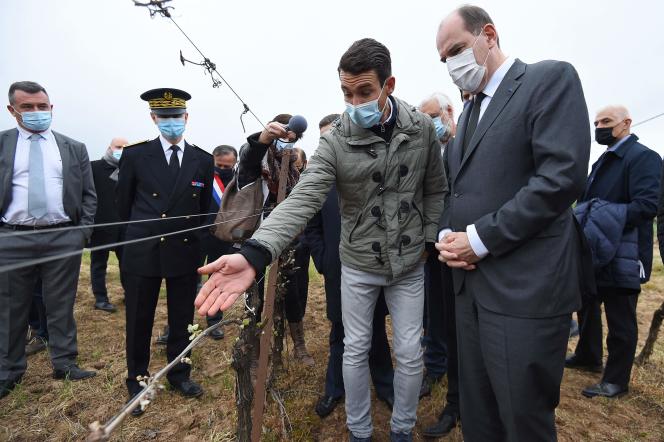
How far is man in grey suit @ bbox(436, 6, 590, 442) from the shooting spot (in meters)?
1.61

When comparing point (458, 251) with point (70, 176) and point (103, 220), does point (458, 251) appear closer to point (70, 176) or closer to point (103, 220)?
point (70, 176)

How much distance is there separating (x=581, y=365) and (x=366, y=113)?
143 inches

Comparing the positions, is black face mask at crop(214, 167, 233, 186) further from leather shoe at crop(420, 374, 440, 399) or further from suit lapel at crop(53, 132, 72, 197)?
leather shoe at crop(420, 374, 440, 399)

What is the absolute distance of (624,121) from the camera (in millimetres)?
3264

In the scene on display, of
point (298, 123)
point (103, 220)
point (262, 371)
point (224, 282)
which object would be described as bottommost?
point (262, 371)

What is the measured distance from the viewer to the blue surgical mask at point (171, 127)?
340 centimetres

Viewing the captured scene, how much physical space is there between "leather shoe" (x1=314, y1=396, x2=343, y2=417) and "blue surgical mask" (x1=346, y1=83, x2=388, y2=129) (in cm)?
215

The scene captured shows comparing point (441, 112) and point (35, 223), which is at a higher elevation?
point (441, 112)

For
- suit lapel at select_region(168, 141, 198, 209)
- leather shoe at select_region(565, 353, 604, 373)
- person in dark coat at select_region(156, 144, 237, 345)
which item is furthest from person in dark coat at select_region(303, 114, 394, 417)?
leather shoe at select_region(565, 353, 604, 373)

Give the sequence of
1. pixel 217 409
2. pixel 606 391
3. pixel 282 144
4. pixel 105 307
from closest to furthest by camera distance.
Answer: pixel 282 144 < pixel 217 409 < pixel 606 391 < pixel 105 307

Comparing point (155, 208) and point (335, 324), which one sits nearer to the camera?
point (335, 324)

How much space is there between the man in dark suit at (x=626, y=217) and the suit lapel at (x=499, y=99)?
1969 mm

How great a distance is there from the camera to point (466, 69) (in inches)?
76.3

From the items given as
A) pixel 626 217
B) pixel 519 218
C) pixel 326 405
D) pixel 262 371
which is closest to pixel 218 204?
pixel 326 405
